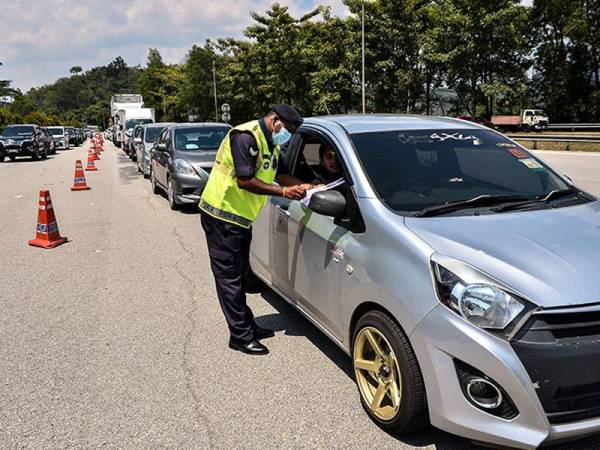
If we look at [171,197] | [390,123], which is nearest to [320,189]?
[390,123]

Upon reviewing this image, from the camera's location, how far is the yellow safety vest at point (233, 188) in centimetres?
403

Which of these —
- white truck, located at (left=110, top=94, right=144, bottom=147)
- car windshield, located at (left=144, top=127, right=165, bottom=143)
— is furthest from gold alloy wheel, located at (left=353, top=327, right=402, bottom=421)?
white truck, located at (left=110, top=94, right=144, bottom=147)

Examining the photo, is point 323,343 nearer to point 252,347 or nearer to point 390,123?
point 252,347

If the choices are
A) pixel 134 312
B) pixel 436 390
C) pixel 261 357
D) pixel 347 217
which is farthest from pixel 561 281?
pixel 134 312

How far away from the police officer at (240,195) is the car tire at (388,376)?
1133mm

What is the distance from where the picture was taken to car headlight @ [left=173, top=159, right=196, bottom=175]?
1087 cm

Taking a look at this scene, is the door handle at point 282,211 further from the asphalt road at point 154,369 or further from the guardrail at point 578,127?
the guardrail at point 578,127

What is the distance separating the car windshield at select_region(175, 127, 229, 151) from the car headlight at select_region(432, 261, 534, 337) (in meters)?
9.64

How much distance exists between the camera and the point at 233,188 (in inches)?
161

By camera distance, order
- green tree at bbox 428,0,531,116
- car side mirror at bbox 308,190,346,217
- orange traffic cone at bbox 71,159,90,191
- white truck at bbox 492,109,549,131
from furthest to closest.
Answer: white truck at bbox 492,109,549,131, green tree at bbox 428,0,531,116, orange traffic cone at bbox 71,159,90,191, car side mirror at bbox 308,190,346,217

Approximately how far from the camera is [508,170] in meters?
3.98

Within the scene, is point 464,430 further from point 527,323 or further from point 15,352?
point 15,352

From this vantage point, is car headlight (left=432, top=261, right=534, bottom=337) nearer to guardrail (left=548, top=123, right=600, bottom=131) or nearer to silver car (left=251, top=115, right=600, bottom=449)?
silver car (left=251, top=115, right=600, bottom=449)

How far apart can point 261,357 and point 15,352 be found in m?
1.95
